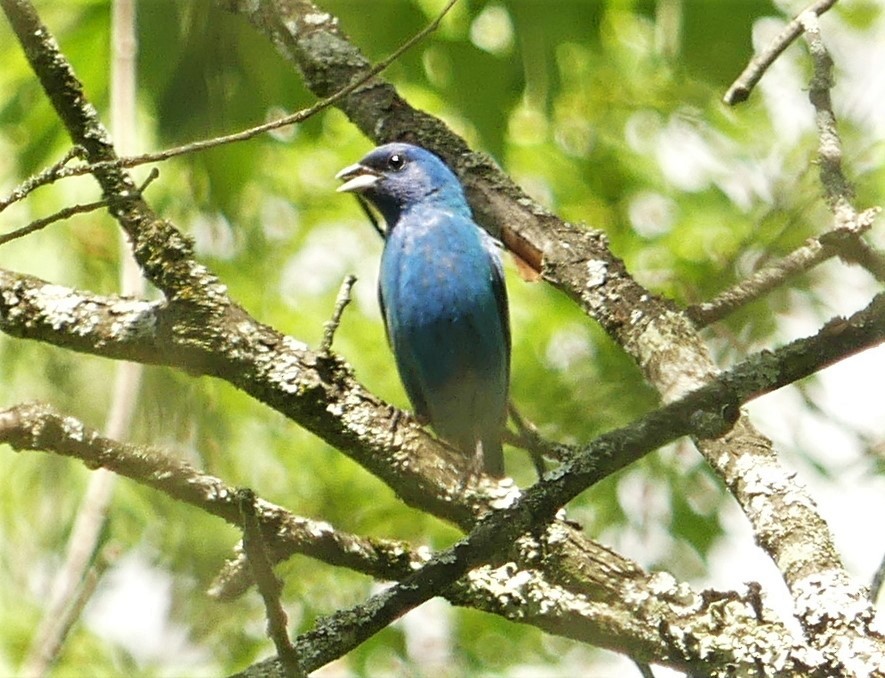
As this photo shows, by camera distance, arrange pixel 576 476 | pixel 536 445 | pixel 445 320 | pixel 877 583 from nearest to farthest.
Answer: pixel 576 476 < pixel 877 583 < pixel 536 445 < pixel 445 320

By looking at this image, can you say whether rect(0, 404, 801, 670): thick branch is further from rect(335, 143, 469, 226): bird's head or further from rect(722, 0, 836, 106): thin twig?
rect(335, 143, 469, 226): bird's head

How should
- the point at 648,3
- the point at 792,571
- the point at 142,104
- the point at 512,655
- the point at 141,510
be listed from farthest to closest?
the point at 512,655 → the point at 141,510 → the point at 142,104 → the point at 648,3 → the point at 792,571

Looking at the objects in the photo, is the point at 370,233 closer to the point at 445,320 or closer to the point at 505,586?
the point at 445,320

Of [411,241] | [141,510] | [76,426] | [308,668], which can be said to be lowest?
[308,668]

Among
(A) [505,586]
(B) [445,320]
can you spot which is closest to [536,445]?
(A) [505,586]

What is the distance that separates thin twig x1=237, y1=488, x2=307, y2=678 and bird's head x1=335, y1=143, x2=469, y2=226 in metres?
4.35

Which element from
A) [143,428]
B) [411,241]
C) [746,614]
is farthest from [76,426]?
[411,241]

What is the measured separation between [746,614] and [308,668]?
49.1 inches

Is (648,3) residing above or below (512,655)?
above

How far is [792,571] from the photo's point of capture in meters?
3.15

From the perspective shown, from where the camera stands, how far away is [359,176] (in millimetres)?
7055

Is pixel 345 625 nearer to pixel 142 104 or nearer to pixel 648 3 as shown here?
pixel 648 3

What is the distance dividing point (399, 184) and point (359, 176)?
0.81 feet

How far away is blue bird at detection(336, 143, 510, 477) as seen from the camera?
6.59 metres
